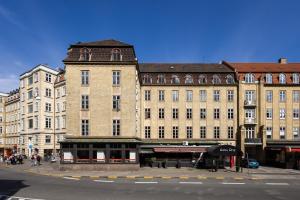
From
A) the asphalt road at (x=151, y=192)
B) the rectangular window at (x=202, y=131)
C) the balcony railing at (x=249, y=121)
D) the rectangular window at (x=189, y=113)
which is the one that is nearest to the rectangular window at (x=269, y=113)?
the balcony railing at (x=249, y=121)

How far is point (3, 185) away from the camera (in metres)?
25.7

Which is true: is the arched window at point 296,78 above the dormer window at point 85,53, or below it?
below

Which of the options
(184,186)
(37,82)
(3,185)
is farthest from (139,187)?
(37,82)

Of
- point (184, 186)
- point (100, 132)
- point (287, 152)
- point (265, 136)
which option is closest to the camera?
point (184, 186)

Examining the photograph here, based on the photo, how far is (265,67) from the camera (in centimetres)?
6028

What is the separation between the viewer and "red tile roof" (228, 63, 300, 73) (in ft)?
192

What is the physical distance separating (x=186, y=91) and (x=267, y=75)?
14.1 meters

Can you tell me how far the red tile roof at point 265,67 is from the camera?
58.4 meters

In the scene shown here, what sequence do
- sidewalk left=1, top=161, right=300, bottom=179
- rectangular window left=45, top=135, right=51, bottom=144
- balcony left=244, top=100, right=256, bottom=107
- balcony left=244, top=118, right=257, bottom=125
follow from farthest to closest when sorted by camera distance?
rectangular window left=45, top=135, right=51, bottom=144 → balcony left=244, top=118, right=257, bottom=125 → balcony left=244, top=100, right=256, bottom=107 → sidewalk left=1, top=161, right=300, bottom=179

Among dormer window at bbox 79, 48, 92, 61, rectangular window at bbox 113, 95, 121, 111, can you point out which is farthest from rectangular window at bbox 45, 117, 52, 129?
rectangular window at bbox 113, 95, 121, 111

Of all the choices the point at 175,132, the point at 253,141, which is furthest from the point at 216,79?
the point at 253,141

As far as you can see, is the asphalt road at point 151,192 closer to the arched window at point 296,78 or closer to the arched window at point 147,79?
the arched window at point 147,79

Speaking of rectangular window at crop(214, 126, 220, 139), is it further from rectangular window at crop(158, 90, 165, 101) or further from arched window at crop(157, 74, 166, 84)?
arched window at crop(157, 74, 166, 84)

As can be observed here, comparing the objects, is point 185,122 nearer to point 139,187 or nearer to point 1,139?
point 139,187
